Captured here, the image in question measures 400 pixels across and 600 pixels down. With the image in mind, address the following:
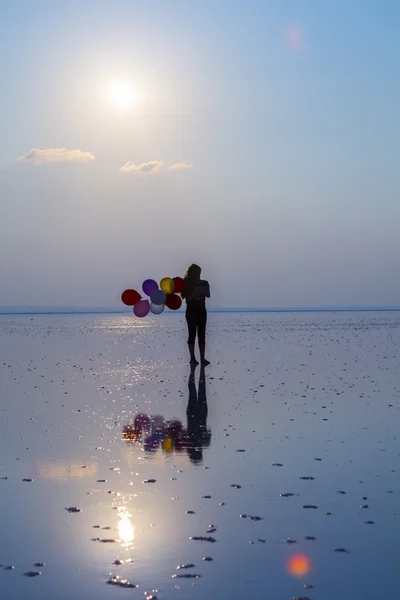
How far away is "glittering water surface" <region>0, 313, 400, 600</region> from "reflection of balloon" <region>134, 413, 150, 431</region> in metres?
0.02

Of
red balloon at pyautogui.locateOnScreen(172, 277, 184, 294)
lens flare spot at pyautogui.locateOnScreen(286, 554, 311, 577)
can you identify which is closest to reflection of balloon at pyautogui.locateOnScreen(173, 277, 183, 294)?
red balloon at pyautogui.locateOnScreen(172, 277, 184, 294)

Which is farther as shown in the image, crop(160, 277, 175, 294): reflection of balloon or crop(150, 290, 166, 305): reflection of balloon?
crop(150, 290, 166, 305): reflection of balloon

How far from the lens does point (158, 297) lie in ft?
69.3

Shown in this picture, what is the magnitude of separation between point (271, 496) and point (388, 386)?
8778 millimetres

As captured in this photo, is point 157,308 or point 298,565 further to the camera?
point 157,308

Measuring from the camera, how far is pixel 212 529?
5.77 meters

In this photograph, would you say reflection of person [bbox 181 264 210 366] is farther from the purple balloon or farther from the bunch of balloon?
the purple balloon

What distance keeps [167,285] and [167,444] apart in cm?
1152

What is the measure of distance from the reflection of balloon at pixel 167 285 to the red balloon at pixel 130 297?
160 cm

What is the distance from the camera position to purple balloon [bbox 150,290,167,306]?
2103 centimetres

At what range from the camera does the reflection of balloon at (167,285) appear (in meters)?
20.5

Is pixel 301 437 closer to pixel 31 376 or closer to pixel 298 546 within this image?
pixel 298 546

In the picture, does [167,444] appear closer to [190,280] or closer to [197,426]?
[197,426]

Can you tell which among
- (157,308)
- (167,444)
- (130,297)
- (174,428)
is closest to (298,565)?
(167,444)
